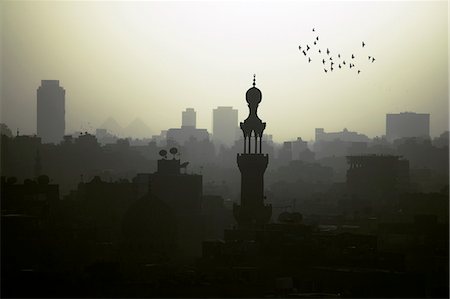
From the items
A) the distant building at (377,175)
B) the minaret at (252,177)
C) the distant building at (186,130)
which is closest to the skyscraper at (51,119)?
the distant building at (377,175)

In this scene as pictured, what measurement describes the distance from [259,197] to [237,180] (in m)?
66.1

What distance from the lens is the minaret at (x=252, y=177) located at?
38.8 meters

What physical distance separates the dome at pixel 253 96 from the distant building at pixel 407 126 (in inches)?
3425

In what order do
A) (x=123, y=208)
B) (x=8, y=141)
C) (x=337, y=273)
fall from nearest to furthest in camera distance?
(x=337, y=273)
(x=123, y=208)
(x=8, y=141)

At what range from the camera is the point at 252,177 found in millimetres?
39594

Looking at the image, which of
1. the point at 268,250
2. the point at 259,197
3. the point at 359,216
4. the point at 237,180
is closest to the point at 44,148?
the point at 237,180

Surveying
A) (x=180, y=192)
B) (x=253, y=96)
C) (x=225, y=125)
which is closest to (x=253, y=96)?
(x=253, y=96)

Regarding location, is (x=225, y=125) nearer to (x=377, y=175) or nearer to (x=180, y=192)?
(x=377, y=175)

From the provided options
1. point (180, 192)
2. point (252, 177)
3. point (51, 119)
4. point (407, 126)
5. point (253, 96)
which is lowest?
point (180, 192)

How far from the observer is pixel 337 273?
28.3 metres

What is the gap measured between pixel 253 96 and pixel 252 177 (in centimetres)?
340

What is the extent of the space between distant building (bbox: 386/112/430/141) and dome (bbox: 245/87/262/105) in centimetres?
8700

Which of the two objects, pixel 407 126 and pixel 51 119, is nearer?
pixel 51 119

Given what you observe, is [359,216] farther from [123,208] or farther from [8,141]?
[8,141]
